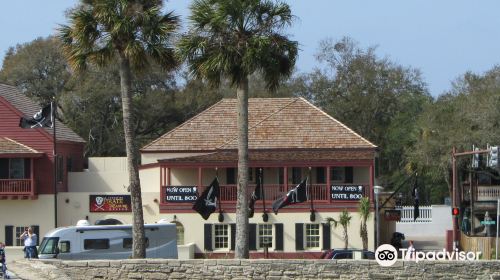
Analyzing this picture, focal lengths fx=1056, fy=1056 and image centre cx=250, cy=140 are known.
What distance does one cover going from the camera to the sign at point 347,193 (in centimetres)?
5134

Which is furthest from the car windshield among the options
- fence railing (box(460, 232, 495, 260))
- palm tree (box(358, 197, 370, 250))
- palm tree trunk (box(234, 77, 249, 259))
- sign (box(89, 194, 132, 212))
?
fence railing (box(460, 232, 495, 260))

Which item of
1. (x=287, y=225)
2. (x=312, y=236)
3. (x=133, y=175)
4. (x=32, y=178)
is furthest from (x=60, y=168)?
(x=133, y=175)

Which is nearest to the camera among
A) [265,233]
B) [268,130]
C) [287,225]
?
[287,225]

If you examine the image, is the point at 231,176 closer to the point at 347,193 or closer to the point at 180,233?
the point at 180,233

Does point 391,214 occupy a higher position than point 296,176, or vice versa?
point 296,176

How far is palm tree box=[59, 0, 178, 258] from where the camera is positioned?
37125 millimetres

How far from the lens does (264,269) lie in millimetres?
32625

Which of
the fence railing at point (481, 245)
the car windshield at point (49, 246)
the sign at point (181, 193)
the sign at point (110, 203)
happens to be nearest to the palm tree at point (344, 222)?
the fence railing at point (481, 245)

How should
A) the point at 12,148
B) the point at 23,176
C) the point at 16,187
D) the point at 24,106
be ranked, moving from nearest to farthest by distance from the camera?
the point at 16,187, the point at 12,148, the point at 23,176, the point at 24,106

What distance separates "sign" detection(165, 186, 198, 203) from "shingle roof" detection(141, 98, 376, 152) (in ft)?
10.8

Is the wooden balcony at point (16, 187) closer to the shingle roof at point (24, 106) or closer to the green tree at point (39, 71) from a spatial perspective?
the shingle roof at point (24, 106)

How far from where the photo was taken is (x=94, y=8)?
123 ft

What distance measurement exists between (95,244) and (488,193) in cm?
2523

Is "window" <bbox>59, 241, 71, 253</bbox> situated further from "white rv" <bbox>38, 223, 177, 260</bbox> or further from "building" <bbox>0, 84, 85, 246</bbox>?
"building" <bbox>0, 84, 85, 246</bbox>
